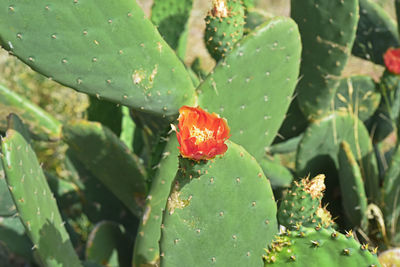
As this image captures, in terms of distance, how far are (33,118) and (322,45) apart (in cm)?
101

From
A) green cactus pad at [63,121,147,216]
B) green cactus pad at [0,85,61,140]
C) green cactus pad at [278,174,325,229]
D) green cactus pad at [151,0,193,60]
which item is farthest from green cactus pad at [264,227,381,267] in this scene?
green cactus pad at [151,0,193,60]

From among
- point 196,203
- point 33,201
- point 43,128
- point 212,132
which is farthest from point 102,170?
point 212,132

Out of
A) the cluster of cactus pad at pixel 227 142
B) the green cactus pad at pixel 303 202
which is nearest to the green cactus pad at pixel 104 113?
the cluster of cactus pad at pixel 227 142

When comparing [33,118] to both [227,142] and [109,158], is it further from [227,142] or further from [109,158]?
[227,142]

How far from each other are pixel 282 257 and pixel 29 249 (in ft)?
3.82

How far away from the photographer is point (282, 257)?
1026mm

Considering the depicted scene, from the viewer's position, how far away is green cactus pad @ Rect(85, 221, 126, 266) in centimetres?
187

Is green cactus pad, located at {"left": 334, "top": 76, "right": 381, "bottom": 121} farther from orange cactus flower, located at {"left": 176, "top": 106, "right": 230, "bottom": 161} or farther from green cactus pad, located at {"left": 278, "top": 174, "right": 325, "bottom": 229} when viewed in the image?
orange cactus flower, located at {"left": 176, "top": 106, "right": 230, "bottom": 161}

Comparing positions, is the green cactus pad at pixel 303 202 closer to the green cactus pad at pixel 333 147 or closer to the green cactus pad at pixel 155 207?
the green cactus pad at pixel 155 207

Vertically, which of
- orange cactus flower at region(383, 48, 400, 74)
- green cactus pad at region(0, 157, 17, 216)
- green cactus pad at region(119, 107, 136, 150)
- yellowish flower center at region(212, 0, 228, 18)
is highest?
yellowish flower center at region(212, 0, 228, 18)

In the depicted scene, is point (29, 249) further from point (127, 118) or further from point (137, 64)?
point (137, 64)

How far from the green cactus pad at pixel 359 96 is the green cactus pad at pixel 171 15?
0.69m

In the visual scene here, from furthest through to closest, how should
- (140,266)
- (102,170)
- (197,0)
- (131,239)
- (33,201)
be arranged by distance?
(197,0) < (131,239) < (102,170) < (140,266) < (33,201)

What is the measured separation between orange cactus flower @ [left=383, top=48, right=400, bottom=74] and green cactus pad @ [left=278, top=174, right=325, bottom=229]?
102 centimetres
